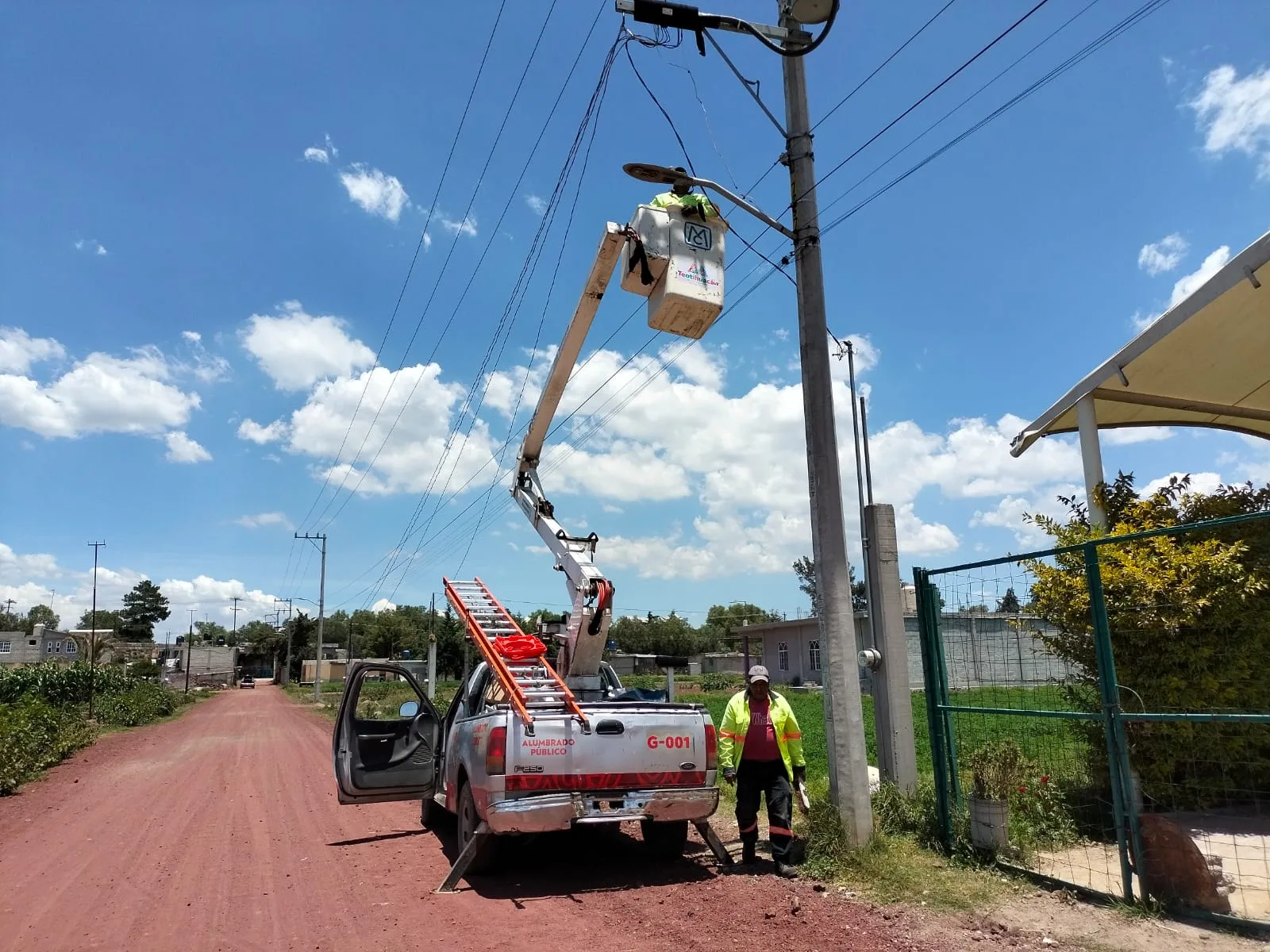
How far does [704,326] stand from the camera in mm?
8328

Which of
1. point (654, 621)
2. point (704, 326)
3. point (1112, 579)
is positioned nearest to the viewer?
point (1112, 579)

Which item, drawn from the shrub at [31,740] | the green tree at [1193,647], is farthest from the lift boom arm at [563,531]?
the shrub at [31,740]

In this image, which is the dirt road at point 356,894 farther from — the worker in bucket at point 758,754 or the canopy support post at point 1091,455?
the canopy support post at point 1091,455

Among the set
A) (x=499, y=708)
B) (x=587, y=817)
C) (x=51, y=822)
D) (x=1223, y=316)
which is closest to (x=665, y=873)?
(x=587, y=817)

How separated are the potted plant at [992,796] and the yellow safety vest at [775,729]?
1403 millimetres

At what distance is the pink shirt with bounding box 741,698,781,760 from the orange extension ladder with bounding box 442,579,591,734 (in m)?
1.44

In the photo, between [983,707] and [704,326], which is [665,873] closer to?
[983,707]

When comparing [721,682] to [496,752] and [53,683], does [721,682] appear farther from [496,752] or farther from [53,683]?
[496,752]

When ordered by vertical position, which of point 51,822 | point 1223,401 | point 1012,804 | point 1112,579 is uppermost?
point 1223,401

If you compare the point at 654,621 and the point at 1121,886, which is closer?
the point at 1121,886

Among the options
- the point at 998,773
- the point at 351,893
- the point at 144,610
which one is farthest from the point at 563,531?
the point at 144,610

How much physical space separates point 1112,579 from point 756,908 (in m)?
3.94

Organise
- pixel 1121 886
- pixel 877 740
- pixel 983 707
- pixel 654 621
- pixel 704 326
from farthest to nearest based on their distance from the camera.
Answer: pixel 654 621
pixel 877 740
pixel 704 326
pixel 983 707
pixel 1121 886

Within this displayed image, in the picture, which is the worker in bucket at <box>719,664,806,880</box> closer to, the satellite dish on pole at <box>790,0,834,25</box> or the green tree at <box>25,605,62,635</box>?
the satellite dish on pole at <box>790,0,834,25</box>
